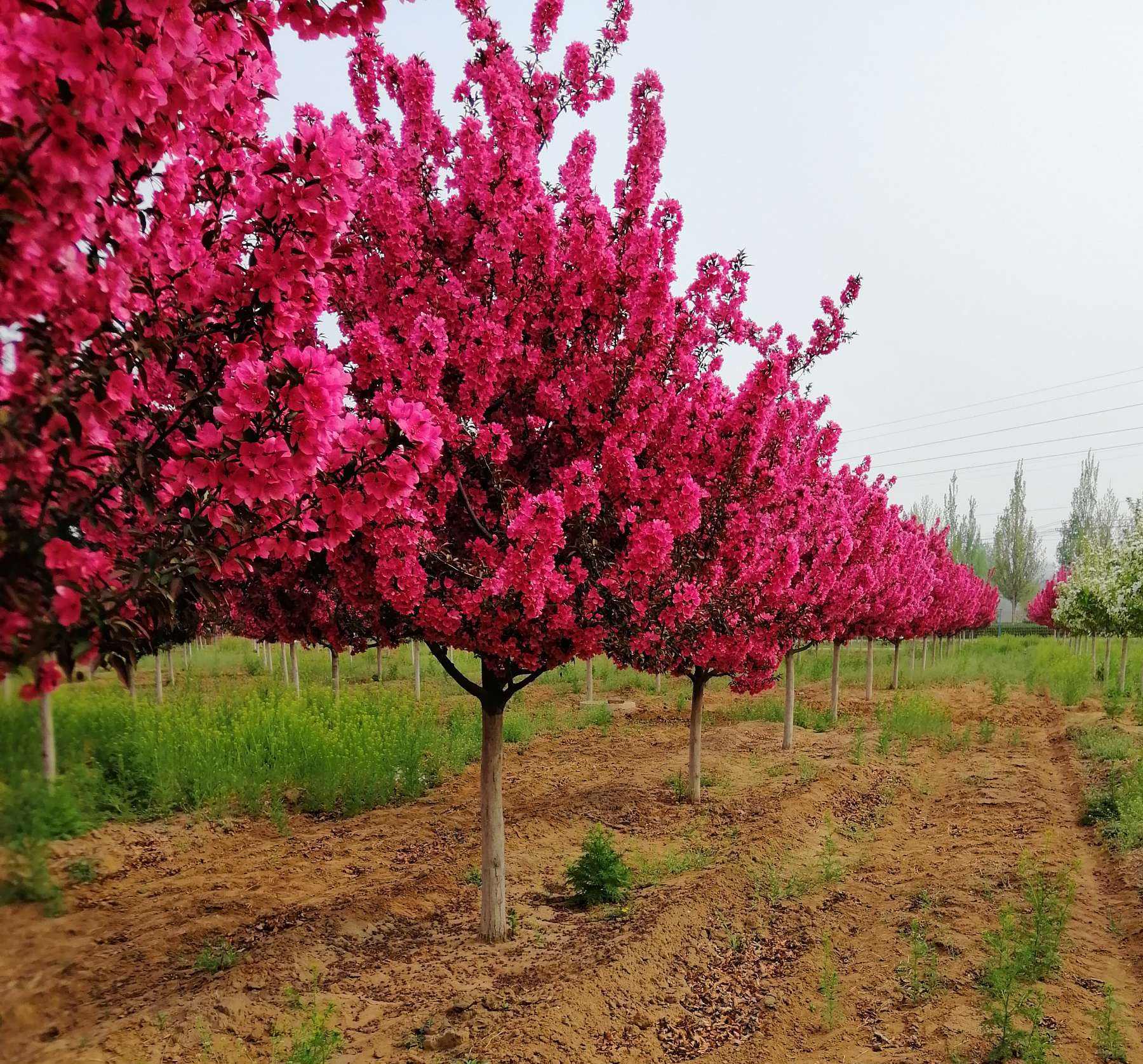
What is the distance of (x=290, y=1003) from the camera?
420cm

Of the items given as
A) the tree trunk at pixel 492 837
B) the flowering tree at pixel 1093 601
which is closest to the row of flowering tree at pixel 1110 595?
the flowering tree at pixel 1093 601

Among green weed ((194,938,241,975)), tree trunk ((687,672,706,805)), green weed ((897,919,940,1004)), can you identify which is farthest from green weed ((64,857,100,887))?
green weed ((897,919,940,1004))

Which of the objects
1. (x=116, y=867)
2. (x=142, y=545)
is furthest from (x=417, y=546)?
(x=116, y=867)

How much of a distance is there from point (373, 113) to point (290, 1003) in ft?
18.8

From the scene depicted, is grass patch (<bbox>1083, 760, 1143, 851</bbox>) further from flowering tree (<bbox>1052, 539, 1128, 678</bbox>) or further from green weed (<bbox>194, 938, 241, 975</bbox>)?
flowering tree (<bbox>1052, 539, 1128, 678</bbox>)

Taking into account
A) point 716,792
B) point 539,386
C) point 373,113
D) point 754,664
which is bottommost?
point 716,792

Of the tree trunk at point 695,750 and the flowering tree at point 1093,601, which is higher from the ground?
the flowering tree at point 1093,601

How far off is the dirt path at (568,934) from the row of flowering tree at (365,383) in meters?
0.95

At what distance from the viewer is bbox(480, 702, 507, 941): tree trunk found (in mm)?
5133

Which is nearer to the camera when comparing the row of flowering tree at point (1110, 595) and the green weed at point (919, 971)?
the green weed at point (919, 971)

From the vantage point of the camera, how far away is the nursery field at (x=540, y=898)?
160 inches

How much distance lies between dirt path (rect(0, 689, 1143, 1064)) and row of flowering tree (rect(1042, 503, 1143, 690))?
961 cm

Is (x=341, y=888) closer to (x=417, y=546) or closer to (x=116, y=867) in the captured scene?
(x=116, y=867)

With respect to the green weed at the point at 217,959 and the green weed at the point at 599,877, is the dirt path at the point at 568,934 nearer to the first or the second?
the green weed at the point at 217,959
